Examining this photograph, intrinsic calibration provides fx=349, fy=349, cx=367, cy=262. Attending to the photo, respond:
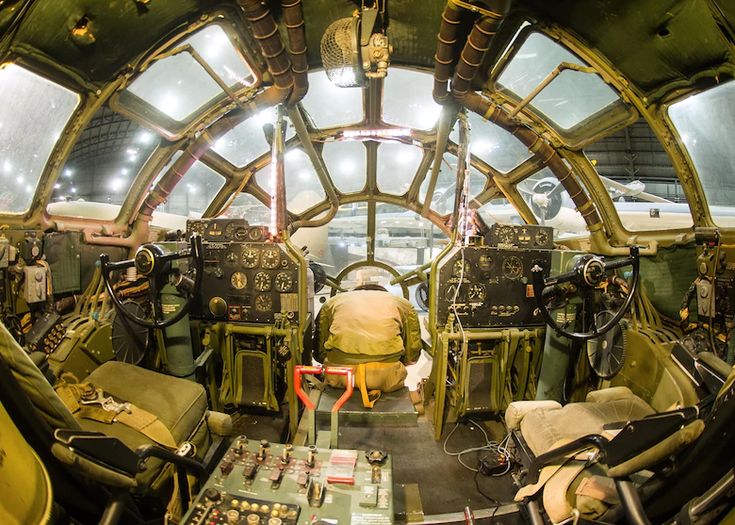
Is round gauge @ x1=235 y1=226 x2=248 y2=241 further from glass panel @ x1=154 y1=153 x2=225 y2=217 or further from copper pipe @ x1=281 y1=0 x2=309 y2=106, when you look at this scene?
glass panel @ x1=154 y1=153 x2=225 y2=217

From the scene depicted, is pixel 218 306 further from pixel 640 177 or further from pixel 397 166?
pixel 640 177

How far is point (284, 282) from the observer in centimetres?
324

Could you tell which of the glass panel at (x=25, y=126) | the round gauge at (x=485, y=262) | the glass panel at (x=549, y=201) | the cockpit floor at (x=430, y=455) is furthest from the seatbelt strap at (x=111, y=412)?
the glass panel at (x=549, y=201)

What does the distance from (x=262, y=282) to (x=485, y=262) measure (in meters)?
2.05

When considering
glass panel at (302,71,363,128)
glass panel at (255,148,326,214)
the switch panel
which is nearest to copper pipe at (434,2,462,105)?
glass panel at (302,71,363,128)

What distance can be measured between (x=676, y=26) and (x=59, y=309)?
508cm

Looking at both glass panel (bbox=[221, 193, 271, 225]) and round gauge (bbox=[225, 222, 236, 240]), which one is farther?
glass panel (bbox=[221, 193, 271, 225])

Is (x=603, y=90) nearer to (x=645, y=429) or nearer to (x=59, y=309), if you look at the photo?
(x=645, y=429)

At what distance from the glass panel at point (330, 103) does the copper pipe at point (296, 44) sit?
81 centimetres

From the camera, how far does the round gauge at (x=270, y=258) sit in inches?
→ 127

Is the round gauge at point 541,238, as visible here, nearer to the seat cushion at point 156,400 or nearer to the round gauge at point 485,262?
the round gauge at point 485,262

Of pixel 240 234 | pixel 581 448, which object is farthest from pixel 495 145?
pixel 581 448

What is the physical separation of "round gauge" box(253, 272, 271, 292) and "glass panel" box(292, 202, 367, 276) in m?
3.41

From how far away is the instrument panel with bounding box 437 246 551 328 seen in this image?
308 cm
